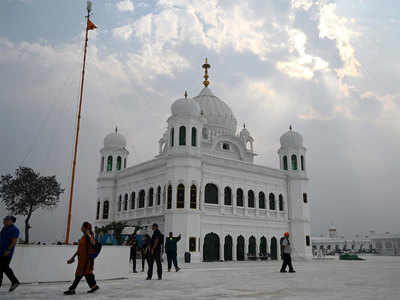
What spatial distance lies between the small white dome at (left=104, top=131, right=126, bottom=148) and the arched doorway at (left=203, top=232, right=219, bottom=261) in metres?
14.5

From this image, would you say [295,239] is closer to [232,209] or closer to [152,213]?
[232,209]

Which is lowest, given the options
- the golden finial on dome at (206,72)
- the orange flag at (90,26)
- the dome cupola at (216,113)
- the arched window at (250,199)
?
the arched window at (250,199)

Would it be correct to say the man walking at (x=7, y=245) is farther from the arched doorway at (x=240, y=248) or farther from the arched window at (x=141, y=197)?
the arched window at (x=141, y=197)

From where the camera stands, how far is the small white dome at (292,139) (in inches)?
1603

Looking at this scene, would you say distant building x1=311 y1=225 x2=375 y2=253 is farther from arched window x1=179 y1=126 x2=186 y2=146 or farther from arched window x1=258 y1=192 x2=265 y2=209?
arched window x1=179 y1=126 x2=186 y2=146

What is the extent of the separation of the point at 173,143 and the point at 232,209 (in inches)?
312

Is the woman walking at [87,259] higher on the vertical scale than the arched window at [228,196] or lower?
lower

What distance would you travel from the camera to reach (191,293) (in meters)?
8.01

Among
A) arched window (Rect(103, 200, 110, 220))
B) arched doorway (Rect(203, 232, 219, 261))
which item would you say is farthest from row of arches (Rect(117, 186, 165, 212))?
arched doorway (Rect(203, 232, 219, 261))

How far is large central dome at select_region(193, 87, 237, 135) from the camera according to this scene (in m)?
41.8

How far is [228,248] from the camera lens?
3300 cm

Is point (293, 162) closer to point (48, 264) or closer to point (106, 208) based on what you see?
point (106, 208)

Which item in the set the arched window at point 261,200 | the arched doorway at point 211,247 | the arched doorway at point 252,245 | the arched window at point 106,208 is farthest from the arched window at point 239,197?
the arched window at point 106,208

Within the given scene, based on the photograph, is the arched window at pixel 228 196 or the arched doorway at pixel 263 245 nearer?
the arched window at pixel 228 196
